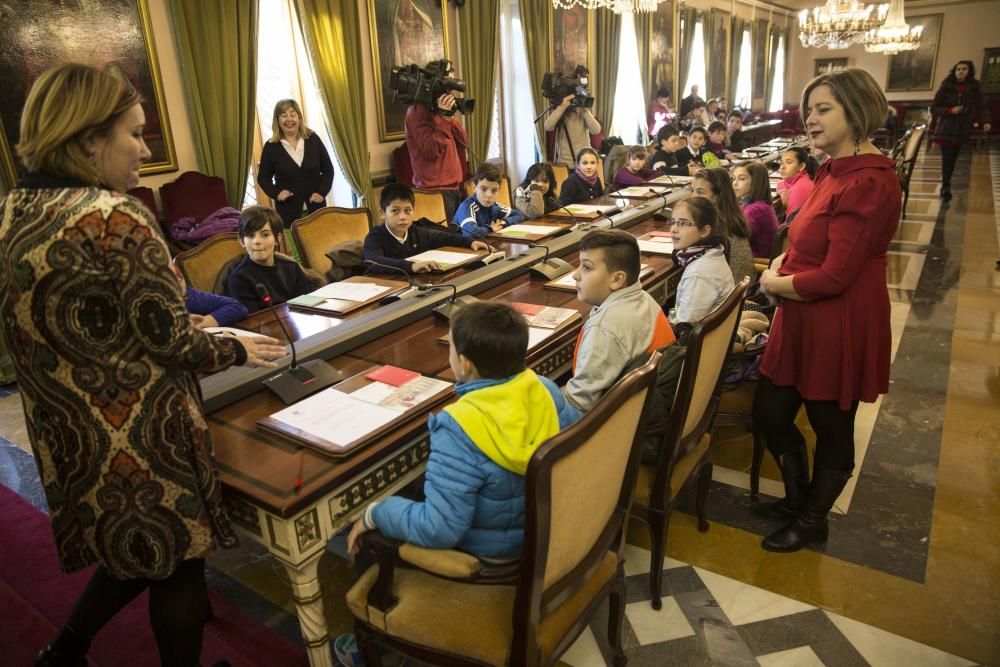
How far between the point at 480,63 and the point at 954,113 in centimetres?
530

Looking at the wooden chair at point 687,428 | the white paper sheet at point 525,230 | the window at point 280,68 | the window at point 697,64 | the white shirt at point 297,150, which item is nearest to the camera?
the wooden chair at point 687,428

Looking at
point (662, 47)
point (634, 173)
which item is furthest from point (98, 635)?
point (662, 47)

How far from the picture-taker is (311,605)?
1319 millimetres

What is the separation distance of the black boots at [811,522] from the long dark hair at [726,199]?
110 cm

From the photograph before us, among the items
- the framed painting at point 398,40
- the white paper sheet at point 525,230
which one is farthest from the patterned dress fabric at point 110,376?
the framed painting at point 398,40

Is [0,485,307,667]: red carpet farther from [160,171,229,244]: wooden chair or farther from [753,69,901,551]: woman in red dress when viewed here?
[160,171,229,244]: wooden chair

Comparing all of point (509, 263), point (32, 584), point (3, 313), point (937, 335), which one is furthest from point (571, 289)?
point (937, 335)

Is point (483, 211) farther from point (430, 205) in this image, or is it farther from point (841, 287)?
point (841, 287)

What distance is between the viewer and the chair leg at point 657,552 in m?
1.74

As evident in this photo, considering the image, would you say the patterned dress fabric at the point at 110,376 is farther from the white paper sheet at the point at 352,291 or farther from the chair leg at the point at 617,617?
the white paper sheet at the point at 352,291

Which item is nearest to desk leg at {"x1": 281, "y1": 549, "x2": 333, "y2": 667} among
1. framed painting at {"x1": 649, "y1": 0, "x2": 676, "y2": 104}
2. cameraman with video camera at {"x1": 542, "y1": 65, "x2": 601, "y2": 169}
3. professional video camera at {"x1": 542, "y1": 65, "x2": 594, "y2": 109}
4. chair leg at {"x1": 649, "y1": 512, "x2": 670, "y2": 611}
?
chair leg at {"x1": 649, "y1": 512, "x2": 670, "y2": 611}

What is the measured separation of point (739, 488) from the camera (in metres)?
2.39

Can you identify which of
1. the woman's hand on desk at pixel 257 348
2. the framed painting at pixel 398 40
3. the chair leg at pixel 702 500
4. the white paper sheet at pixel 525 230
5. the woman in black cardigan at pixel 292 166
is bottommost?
the chair leg at pixel 702 500

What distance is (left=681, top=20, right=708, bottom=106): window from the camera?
36.2 feet
